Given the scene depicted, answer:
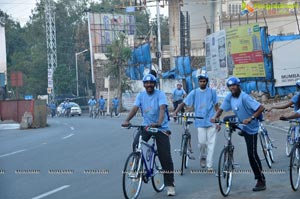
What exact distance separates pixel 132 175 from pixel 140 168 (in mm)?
177

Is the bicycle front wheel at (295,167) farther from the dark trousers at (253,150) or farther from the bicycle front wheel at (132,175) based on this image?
the bicycle front wheel at (132,175)

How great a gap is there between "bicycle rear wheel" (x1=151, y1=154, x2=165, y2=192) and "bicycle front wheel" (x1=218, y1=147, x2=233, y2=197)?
96 centimetres

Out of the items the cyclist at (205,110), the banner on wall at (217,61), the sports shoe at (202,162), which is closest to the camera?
the cyclist at (205,110)

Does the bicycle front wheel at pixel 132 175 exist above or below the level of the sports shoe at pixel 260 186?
above

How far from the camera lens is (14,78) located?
32562 mm

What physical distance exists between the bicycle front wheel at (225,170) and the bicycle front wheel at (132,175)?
118 cm

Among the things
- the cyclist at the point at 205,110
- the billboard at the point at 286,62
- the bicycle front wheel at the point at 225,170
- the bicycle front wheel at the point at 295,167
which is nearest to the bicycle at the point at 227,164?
the bicycle front wheel at the point at 225,170

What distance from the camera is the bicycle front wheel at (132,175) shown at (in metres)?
8.30

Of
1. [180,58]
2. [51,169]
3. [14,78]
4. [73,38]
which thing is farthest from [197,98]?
[73,38]

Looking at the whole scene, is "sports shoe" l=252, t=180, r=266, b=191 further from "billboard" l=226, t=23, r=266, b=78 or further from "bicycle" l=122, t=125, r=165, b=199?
"billboard" l=226, t=23, r=266, b=78


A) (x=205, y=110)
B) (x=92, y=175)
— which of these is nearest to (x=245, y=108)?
(x=205, y=110)

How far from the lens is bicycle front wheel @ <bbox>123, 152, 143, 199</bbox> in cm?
830

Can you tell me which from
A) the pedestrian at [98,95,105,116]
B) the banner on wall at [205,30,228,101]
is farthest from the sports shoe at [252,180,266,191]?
the pedestrian at [98,95,105,116]

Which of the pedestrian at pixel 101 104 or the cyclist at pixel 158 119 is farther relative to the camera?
the pedestrian at pixel 101 104
